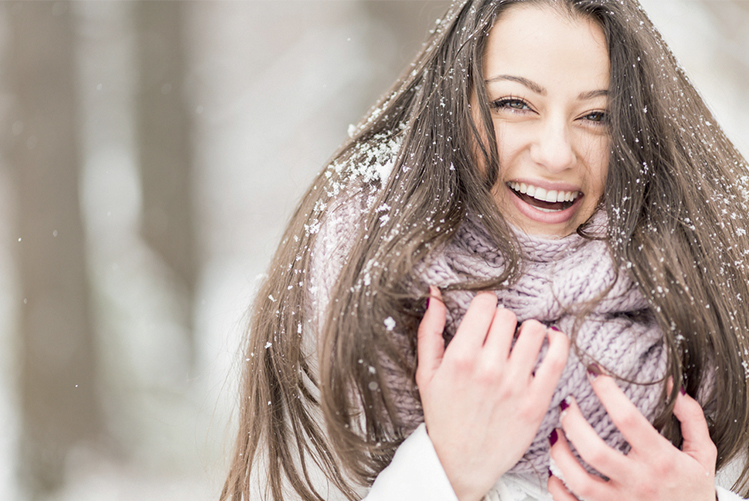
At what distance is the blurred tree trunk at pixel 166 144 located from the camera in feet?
9.54

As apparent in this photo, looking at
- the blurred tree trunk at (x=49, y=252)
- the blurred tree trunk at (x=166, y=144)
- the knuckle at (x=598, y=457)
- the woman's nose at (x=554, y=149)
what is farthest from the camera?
the blurred tree trunk at (x=166, y=144)

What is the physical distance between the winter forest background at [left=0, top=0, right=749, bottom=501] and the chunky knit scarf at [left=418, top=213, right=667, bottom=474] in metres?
1.62

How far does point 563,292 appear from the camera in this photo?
958 millimetres

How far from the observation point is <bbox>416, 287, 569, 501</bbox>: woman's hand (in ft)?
2.85

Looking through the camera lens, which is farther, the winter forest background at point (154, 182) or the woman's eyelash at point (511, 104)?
the winter forest background at point (154, 182)

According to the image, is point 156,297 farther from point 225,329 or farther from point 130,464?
point 130,464

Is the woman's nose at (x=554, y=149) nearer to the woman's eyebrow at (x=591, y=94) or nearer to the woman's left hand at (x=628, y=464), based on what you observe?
the woman's eyebrow at (x=591, y=94)

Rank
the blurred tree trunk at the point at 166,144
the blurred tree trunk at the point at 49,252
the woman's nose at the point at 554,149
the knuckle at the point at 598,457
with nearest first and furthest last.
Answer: the knuckle at the point at 598,457
the woman's nose at the point at 554,149
the blurred tree trunk at the point at 49,252
the blurred tree trunk at the point at 166,144

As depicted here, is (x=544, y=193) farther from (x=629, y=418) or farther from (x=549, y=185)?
(x=629, y=418)

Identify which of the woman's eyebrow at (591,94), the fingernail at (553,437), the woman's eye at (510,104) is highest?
the woman's eyebrow at (591,94)

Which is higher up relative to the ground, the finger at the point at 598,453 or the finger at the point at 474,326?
the finger at the point at 474,326

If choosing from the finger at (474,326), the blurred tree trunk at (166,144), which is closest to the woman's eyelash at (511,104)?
the finger at (474,326)

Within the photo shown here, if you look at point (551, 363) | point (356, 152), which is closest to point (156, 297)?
point (356, 152)

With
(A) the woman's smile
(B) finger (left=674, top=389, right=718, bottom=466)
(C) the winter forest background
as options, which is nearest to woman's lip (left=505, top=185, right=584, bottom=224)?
(A) the woman's smile
